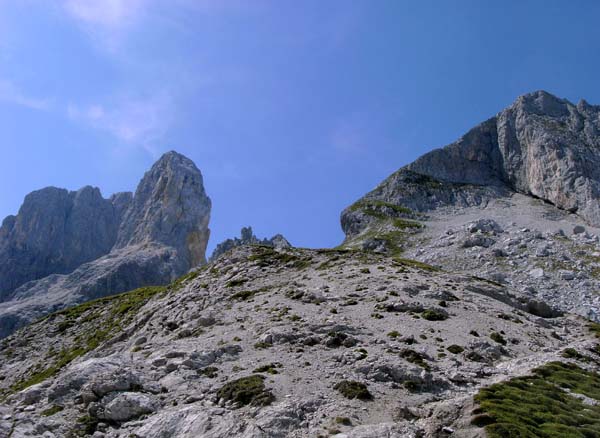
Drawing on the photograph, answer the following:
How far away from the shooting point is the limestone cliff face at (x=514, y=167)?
127 m

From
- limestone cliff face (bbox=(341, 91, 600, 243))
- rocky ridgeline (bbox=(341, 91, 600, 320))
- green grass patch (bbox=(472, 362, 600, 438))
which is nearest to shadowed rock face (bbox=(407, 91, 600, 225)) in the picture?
limestone cliff face (bbox=(341, 91, 600, 243))

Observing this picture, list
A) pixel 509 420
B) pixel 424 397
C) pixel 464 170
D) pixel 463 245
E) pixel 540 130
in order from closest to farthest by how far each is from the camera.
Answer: pixel 509 420, pixel 424 397, pixel 463 245, pixel 540 130, pixel 464 170

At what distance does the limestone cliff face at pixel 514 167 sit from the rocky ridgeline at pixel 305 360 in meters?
79.9

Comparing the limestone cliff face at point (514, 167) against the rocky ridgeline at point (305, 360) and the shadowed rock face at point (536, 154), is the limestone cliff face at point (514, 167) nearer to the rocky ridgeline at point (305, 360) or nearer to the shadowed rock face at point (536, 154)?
the shadowed rock face at point (536, 154)

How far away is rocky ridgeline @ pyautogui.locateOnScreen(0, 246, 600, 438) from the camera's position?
21766mm

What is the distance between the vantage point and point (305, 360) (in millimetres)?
28500

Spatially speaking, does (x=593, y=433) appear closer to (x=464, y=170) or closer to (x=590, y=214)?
(x=590, y=214)

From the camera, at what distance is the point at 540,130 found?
145m

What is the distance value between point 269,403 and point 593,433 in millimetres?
12489

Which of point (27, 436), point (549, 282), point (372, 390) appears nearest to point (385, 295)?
point (372, 390)

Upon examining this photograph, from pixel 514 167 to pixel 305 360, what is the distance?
136 metres

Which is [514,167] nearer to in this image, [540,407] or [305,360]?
[305,360]

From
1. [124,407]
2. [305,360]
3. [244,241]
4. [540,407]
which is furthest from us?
[244,241]

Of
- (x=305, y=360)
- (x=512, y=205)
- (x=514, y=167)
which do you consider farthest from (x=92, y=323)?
(x=514, y=167)
